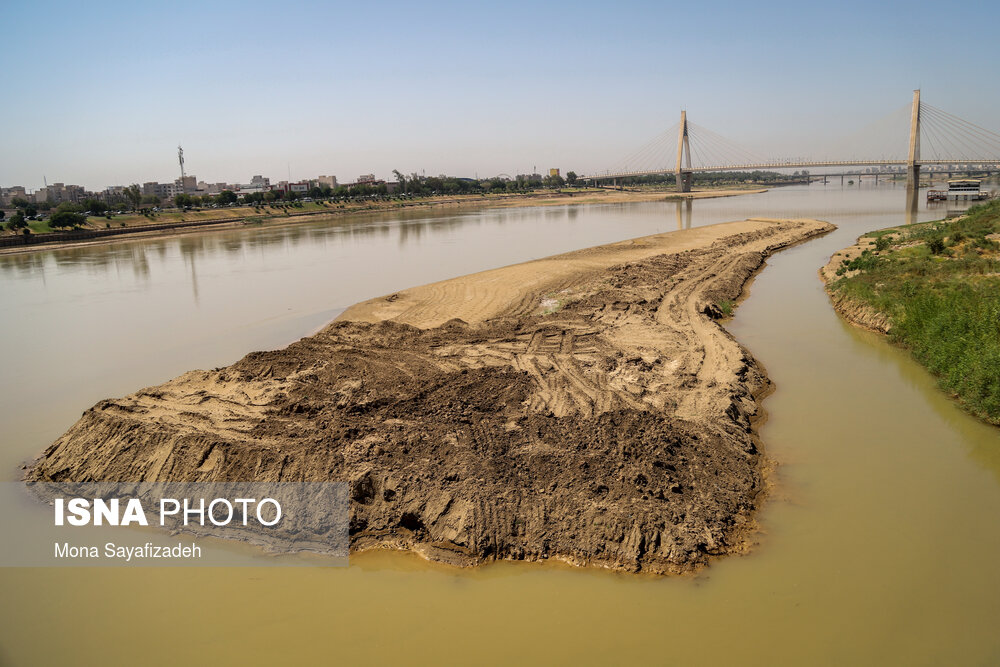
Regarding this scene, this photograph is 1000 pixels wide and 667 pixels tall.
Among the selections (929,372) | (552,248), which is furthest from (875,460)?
(552,248)

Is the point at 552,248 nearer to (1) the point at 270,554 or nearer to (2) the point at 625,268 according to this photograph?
(2) the point at 625,268

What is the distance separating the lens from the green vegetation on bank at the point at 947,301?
35.8 feet

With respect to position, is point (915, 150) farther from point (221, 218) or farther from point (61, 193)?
point (61, 193)

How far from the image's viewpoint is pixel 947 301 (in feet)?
47.9

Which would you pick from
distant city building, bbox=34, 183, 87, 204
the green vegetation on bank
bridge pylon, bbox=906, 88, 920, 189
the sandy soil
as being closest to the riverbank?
bridge pylon, bbox=906, 88, 920, 189

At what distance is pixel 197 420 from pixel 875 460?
10.8 metres

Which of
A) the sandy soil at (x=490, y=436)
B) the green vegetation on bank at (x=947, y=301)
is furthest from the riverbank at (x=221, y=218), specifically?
the green vegetation on bank at (x=947, y=301)

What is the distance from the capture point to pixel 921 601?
21.0 feet

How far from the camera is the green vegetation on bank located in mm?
10914

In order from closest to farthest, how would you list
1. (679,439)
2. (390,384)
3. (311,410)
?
(679,439) < (311,410) < (390,384)

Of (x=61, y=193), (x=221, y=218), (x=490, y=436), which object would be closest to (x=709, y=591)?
(x=490, y=436)

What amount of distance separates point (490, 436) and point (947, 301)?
12526 millimetres

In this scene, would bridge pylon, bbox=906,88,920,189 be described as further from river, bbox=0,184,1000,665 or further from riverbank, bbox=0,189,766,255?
river, bbox=0,184,1000,665

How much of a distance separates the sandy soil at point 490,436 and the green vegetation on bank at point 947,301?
11.8 ft
